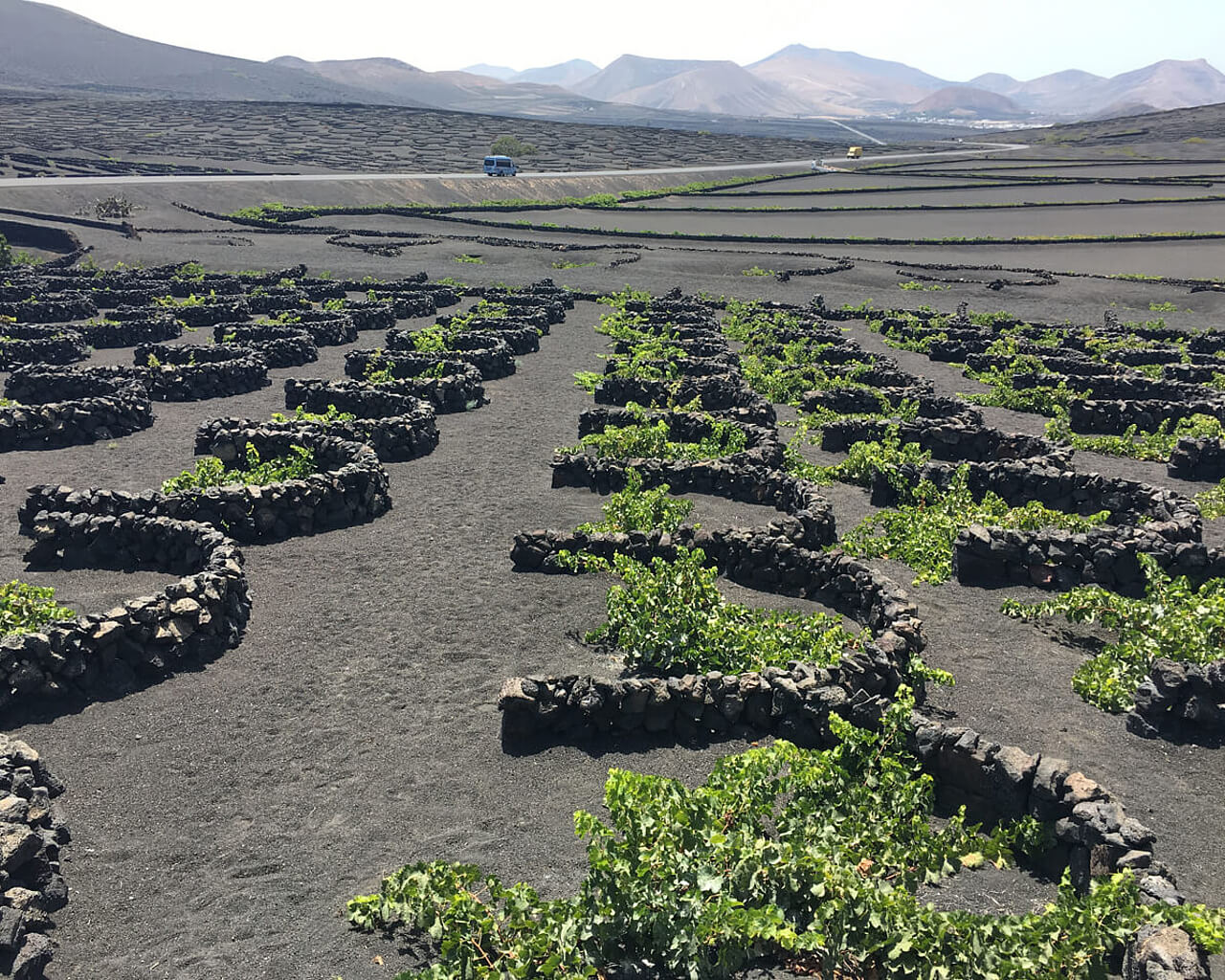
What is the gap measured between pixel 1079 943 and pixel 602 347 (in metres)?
32.5

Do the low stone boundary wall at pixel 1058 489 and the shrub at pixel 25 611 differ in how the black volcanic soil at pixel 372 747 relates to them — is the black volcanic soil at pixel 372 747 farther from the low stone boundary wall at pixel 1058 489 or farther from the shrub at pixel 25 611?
the shrub at pixel 25 611

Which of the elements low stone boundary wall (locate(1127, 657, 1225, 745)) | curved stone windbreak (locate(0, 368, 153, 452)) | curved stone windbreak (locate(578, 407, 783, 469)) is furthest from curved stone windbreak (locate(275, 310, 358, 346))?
low stone boundary wall (locate(1127, 657, 1225, 745))

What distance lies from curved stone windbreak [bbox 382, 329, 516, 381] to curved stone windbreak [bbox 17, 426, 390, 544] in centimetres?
1229

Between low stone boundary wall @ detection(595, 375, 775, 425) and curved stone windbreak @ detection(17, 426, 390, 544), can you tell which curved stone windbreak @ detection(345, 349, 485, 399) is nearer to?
low stone boundary wall @ detection(595, 375, 775, 425)

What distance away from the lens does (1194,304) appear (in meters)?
46.3

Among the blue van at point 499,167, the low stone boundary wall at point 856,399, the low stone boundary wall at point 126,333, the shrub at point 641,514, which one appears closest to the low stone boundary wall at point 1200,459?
the low stone boundary wall at point 856,399

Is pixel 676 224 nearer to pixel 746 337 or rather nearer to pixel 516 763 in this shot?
pixel 746 337

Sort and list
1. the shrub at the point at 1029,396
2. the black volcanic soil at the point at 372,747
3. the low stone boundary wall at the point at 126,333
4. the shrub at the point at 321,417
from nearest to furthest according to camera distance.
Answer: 1. the black volcanic soil at the point at 372,747
2. the shrub at the point at 321,417
3. the shrub at the point at 1029,396
4. the low stone boundary wall at the point at 126,333

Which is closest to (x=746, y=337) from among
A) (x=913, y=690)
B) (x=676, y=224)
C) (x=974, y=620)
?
(x=974, y=620)

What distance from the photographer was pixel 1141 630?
500 inches

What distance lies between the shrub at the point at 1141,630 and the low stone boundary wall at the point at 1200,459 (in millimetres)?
9098

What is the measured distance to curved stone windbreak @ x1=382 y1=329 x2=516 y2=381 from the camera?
30344 mm

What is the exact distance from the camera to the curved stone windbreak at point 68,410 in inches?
894

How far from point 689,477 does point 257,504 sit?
9115mm
